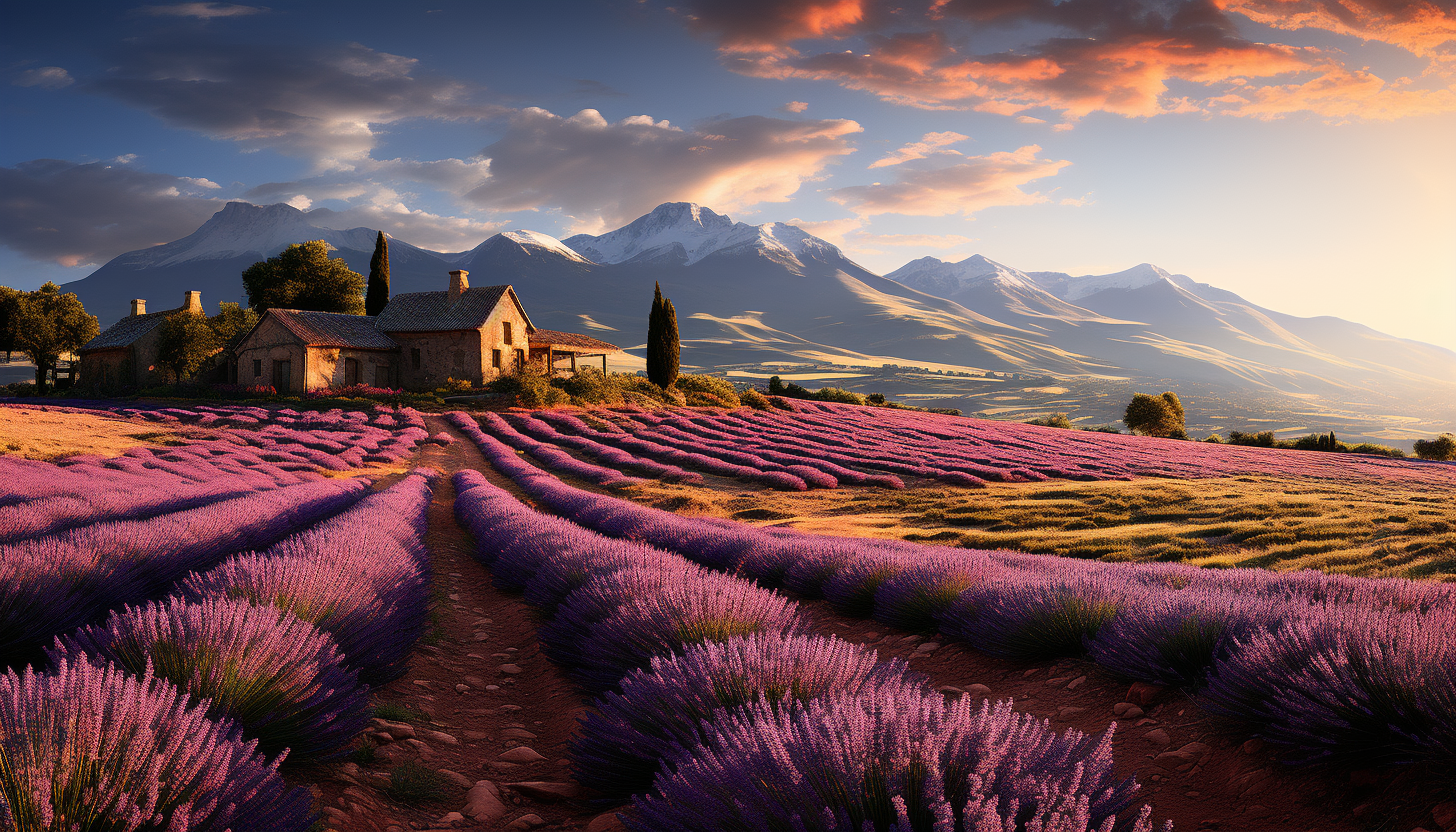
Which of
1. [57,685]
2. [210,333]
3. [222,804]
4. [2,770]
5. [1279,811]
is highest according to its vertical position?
[210,333]

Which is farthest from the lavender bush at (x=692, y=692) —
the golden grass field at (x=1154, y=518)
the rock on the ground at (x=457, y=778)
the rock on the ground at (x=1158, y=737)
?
the golden grass field at (x=1154, y=518)

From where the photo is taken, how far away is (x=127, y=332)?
45.8 metres

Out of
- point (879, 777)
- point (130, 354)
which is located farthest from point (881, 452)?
point (130, 354)

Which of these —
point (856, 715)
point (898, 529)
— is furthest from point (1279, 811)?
point (898, 529)

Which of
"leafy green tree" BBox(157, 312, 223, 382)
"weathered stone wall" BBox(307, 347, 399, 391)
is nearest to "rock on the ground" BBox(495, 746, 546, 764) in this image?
"weathered stone wall" BBox(307, 347, 399, 391)

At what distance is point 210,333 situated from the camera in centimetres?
4316

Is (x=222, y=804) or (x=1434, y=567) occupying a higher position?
(x=222, y=804)

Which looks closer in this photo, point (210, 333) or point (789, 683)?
point (789, 683)

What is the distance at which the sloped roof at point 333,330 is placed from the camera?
118ft

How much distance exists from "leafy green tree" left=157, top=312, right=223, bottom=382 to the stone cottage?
3.57 ft

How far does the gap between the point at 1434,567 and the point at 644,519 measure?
10361mm

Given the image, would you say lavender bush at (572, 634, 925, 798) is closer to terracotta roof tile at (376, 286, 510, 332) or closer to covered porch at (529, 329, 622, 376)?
terracotta roof tile at (376, 286, 510, 332)

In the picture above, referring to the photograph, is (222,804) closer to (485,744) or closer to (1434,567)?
(485,744)

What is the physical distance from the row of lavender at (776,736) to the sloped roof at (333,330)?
38641 millimetres
